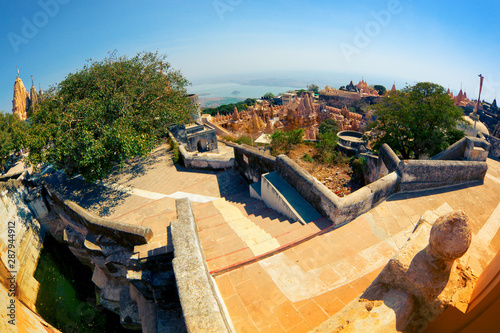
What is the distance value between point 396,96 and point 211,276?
13404 millimetres

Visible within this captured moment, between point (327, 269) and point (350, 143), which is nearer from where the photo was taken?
point (327, 269)

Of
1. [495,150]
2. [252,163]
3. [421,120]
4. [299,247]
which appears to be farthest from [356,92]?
[299,247]

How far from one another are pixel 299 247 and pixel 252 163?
4922mm

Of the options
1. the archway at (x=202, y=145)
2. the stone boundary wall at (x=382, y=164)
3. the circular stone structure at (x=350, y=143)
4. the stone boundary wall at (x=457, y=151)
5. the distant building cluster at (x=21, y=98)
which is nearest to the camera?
the stone boundary wall at (x=382, y=164)

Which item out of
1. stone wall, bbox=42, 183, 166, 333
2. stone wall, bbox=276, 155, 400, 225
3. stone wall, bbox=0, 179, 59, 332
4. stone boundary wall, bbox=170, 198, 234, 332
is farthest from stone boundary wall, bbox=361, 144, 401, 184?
stone wall, bbox=0, 179, 59, 332

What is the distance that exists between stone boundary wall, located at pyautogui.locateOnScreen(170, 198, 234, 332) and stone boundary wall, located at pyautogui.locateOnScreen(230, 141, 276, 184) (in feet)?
13.7

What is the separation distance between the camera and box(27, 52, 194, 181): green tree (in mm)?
8891

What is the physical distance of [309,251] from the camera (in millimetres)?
4730

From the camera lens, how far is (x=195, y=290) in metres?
3.58

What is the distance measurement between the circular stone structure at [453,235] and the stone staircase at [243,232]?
2771mm

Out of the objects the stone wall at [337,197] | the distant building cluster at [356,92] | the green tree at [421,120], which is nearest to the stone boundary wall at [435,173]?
the stone wall at [337,197]

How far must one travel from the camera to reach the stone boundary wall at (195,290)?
123 inches

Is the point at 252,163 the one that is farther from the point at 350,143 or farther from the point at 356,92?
the point at 356,92

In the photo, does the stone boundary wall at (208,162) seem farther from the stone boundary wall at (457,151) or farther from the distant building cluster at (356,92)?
the distant building cluster at (356,92)
